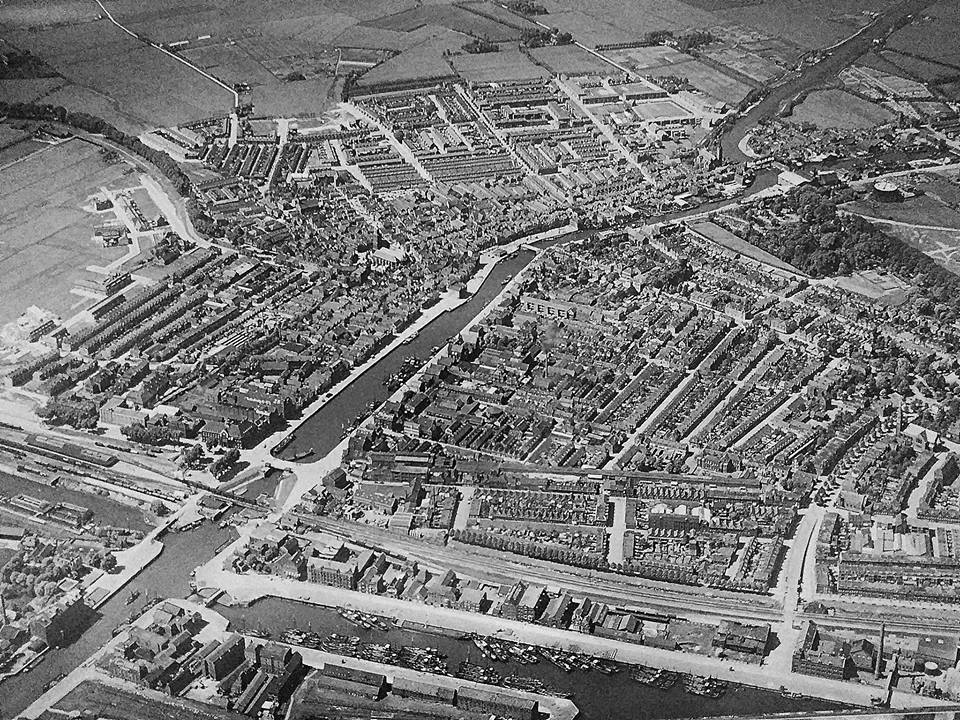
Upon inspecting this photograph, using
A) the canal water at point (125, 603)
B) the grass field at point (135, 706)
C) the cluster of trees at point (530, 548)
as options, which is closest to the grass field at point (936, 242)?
the cluster of trees at point (530, 548)

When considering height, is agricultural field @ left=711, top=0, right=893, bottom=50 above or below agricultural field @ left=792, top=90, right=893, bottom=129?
above

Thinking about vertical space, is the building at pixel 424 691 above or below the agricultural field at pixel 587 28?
below

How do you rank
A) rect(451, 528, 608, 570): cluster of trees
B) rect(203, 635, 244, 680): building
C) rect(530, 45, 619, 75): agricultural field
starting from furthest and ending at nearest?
rect(530, 45, 619, 75): agricultural field → rect(451, 528, 608, 570): cluster of trees → rect(203, 635, 244, 680): building

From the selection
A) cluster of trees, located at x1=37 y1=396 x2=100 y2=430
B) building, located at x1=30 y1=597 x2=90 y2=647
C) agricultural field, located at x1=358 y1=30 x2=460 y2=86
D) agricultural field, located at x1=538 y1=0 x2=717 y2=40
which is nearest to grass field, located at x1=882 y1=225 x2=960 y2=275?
agricultural field, located at x1=538 y1=0 x2=717 y2=40

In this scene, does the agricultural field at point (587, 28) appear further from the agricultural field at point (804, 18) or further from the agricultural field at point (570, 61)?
the agricultural field at point (804, 18)

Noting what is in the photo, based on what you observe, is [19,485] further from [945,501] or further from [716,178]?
[716,178]

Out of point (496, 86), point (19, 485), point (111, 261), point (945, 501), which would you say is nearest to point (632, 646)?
point (945, 501)

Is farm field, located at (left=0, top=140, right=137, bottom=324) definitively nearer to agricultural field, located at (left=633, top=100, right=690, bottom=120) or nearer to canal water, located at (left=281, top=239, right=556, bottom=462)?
canal water, located at (left=281, top=239, right=556, bottom=462)
